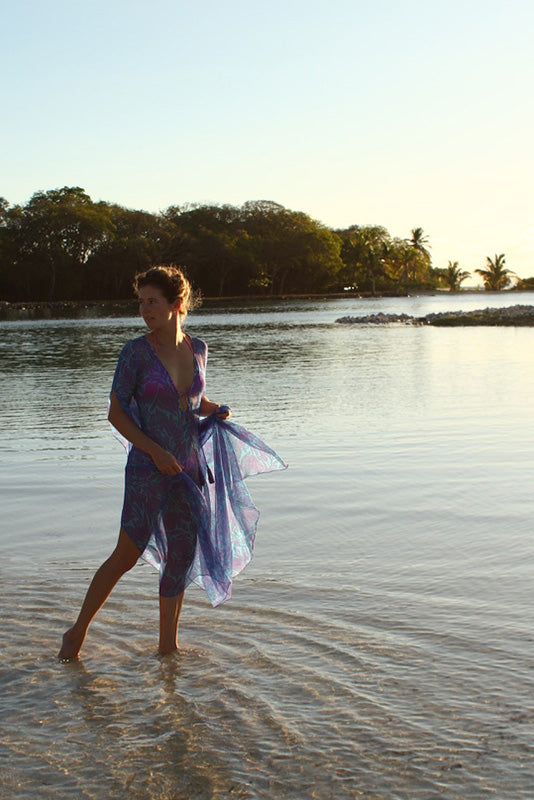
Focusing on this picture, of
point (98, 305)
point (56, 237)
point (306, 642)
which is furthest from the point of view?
point (98, 305)

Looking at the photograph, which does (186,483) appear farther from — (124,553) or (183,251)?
(183,251)

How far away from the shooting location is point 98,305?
3994 inches

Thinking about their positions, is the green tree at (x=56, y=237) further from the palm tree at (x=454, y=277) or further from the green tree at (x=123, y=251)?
the palm tree at (x=454, y=277)

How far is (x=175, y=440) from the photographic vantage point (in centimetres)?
408

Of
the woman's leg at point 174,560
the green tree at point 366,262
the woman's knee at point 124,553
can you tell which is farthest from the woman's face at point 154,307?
the green tree at point 366,262

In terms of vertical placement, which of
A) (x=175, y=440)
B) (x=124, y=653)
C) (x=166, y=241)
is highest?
(x=166, y=241)

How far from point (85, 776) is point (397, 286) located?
13816 centimetres

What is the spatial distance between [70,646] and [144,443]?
989mm

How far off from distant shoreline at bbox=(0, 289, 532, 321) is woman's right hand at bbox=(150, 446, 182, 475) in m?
66.6

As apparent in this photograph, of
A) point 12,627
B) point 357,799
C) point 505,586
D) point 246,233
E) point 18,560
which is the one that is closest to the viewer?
point 357,799

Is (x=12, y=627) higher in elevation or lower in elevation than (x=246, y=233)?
lower

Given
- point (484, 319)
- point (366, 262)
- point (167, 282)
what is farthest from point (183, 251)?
point (167, 282)

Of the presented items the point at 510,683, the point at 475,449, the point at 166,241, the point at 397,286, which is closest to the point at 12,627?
the point at 510,683

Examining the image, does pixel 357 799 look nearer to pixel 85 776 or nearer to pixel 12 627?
pixel 85 776
